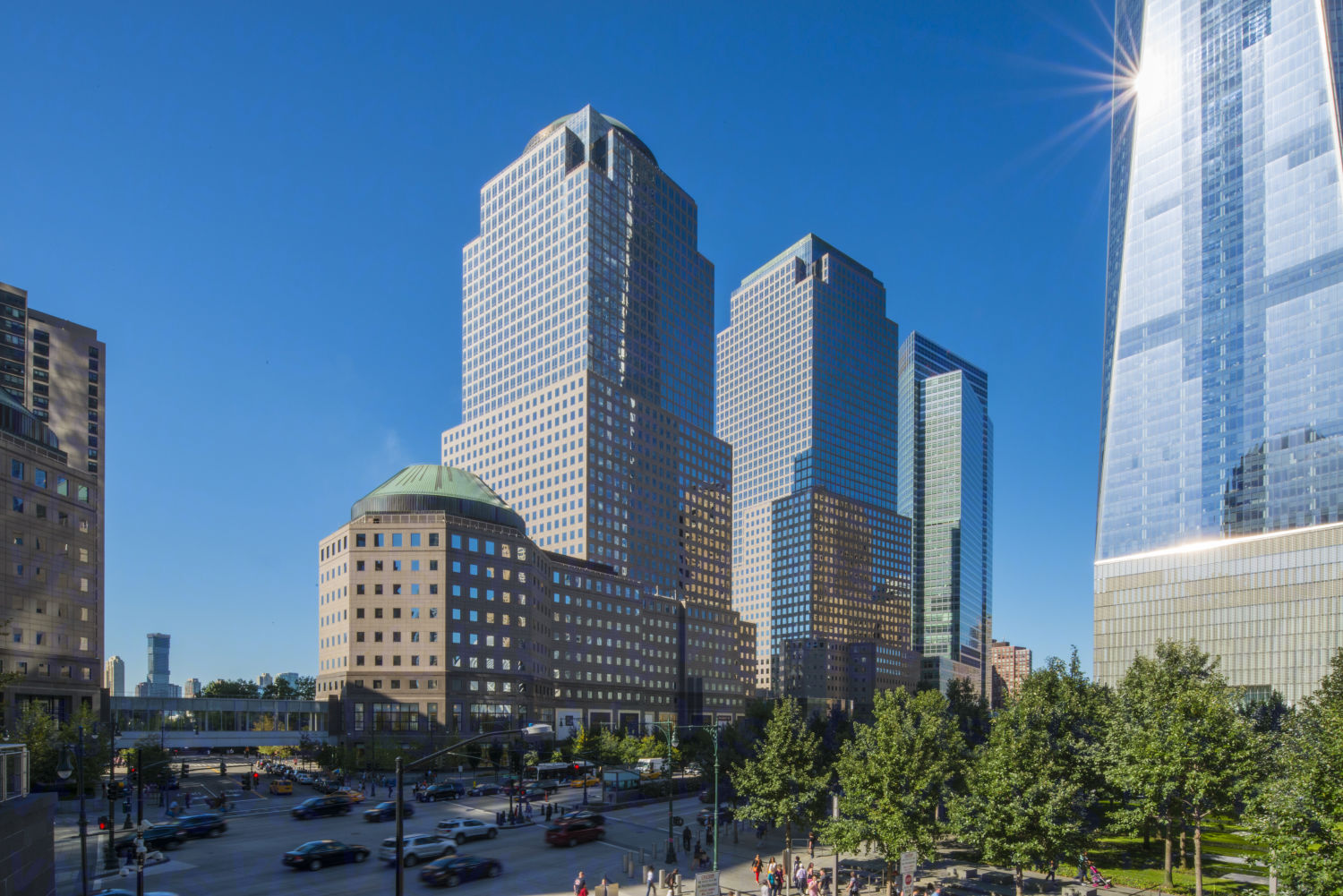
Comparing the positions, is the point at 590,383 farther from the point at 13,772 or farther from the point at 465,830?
the point at 13,772

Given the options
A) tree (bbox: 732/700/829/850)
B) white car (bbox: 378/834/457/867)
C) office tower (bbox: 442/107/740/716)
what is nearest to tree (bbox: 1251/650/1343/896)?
tree (bbox: 732/700/829/850)

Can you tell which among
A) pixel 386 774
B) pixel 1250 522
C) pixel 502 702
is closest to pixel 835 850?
pixel 386 774

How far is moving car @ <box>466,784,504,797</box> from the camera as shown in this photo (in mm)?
77188

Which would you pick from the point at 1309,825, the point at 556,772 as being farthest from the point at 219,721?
the point at 1309,825

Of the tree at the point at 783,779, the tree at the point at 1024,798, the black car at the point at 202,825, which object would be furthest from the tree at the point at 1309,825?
the black car at the point at 202,825

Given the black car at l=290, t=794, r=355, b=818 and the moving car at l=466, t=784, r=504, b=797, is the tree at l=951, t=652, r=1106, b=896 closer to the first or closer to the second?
the black car at l=290, t=794, r=355, b=818

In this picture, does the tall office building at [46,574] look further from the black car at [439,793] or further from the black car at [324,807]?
the black car at [439,793]

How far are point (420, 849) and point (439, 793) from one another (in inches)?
1010

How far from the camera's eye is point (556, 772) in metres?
93.3

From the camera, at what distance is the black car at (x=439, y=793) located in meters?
71.8

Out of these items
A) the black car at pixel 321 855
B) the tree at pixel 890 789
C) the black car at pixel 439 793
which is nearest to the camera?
the tree at pixel 890 789

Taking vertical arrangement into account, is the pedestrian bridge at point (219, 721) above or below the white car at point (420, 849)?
below

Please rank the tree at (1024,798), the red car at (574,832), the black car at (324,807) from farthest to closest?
1. the black car at (324,807)
2. the red car at (574,832)
3. the tree at (1024,798)

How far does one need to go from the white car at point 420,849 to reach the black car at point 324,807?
16758 mm
